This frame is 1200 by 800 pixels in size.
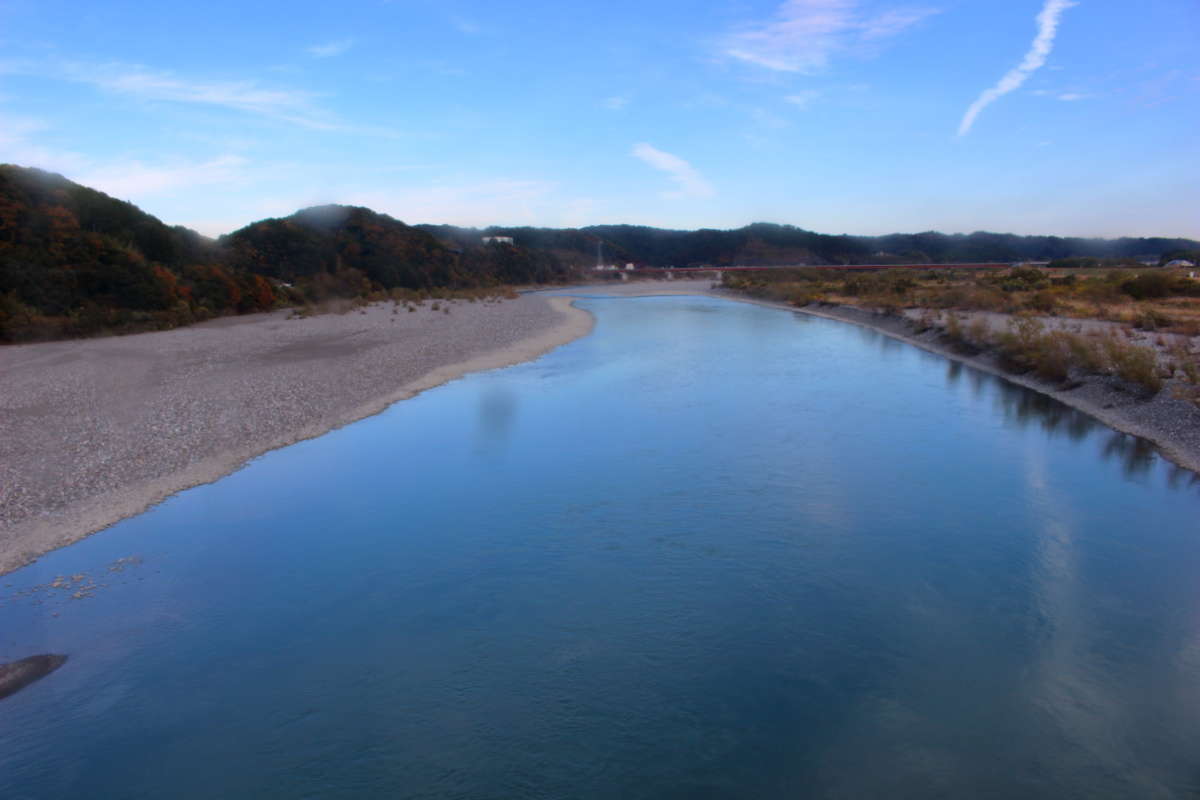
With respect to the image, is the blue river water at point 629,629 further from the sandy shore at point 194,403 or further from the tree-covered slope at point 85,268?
the tree-covered slope at point 85,268

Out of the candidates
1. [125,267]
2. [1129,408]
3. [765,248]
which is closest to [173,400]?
[125,267]

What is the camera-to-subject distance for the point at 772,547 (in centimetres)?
756

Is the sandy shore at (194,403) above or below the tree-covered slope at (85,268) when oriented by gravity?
below

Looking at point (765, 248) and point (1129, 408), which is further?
point (765, 248)

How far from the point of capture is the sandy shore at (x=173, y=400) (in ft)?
27.5

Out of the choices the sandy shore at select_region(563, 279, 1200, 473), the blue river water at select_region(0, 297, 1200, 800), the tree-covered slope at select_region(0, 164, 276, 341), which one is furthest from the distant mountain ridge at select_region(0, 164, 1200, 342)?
the sandy shore at select_region(563, 279, 1200, 473)

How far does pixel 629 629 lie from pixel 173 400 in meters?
10.7

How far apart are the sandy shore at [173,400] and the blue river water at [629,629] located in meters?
0.60

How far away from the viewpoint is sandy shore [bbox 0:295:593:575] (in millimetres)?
8367

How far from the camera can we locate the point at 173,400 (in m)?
13.0

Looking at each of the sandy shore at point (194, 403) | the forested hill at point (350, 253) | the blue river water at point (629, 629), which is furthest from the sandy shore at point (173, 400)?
the forested hill at point (350, 253)

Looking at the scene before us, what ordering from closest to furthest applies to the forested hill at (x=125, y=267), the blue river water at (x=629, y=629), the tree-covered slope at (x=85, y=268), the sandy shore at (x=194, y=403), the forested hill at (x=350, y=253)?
the blue river water at (x=629, y=629) < the sandy shore at (x=194, y=403) < the tree-covered slope at (x=85, y=268) < the forested hill at (x=125, y=267) < the forested hill at (x=350, y=253)

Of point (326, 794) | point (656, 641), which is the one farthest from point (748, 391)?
point (326, 794)

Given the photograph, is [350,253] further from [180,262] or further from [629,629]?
[629,629]
